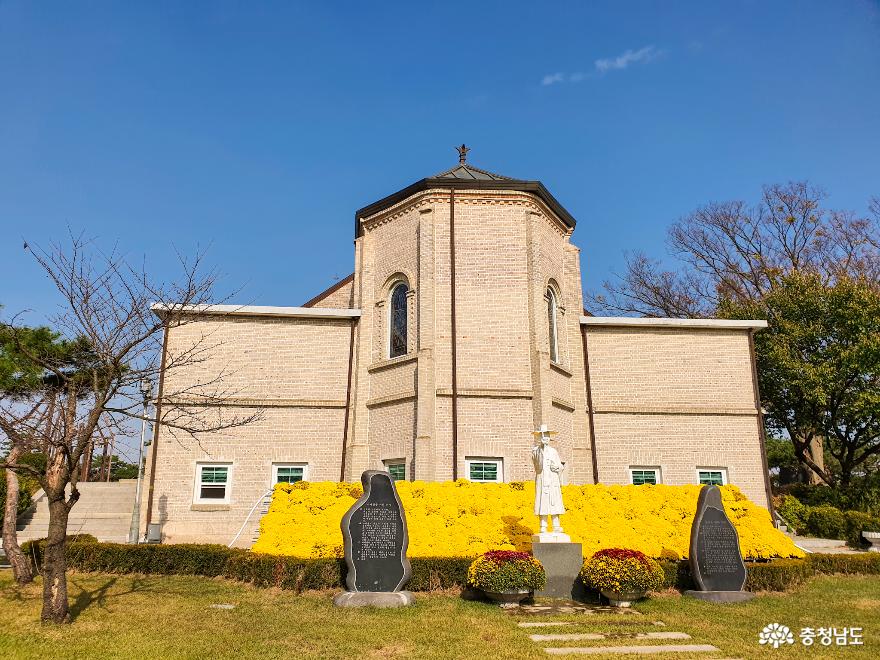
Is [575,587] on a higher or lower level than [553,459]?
lower

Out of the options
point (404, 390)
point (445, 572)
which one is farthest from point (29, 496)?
point (445, 572)

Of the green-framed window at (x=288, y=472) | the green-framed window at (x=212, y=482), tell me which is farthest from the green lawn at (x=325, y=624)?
the green-framed window at (x=288, y=472)

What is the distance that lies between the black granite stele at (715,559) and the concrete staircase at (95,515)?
15.9 m

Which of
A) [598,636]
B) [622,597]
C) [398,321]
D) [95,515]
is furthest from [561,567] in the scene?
[95,515]

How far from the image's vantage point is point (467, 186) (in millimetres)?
18938

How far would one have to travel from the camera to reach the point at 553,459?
11.4m

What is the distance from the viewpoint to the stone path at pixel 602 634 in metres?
7.54

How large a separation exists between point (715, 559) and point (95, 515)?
20300mm

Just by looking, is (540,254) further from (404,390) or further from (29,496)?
(29,496)

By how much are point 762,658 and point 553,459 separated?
478cm

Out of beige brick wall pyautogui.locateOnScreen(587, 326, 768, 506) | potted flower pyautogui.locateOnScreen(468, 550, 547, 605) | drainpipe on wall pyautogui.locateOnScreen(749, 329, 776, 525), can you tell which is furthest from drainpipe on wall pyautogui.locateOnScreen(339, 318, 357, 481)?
drainpipe on wall pyautogui.locateOnScreen(749, 329, 776, 525)

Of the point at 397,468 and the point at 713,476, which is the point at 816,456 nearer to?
the point at 713,476

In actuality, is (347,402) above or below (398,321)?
below

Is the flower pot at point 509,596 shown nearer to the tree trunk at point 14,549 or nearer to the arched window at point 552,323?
the tree trunk at point 14,549
